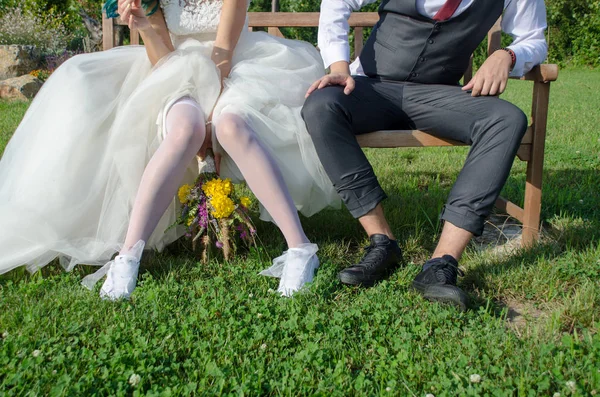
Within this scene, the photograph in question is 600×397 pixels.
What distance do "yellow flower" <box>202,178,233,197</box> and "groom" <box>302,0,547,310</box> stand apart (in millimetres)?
435

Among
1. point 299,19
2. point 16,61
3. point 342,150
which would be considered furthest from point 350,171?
point 16,61

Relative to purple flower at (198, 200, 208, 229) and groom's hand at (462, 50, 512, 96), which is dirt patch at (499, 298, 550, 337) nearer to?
groom's hand at (462, 50, 512, 96)

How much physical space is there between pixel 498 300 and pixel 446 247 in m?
0.29

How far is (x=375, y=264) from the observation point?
95.1 inches

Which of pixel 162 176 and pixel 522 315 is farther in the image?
pixel 162 176

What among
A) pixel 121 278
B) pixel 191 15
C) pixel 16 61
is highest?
pixel 191 15

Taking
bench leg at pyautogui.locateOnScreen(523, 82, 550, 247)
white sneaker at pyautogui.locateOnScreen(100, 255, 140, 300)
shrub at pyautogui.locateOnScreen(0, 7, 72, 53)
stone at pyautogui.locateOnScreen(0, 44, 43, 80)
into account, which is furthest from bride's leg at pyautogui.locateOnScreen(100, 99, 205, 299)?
shrub at pyautogui.locateOnScreen(0, 7, 72, 53)

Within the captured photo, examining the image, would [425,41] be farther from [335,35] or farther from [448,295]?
[448,295]

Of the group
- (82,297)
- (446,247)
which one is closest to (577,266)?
(446,247)

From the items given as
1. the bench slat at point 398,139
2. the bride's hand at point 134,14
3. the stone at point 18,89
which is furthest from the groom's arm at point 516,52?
the stone at point 18,89

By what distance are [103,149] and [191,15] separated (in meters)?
0.79

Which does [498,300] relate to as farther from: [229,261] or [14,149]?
[14,149]

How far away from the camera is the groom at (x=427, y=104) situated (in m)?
2.35

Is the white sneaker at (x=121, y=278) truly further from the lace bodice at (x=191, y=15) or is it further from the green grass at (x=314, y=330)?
the lace bodice at (x=191, y=15)
